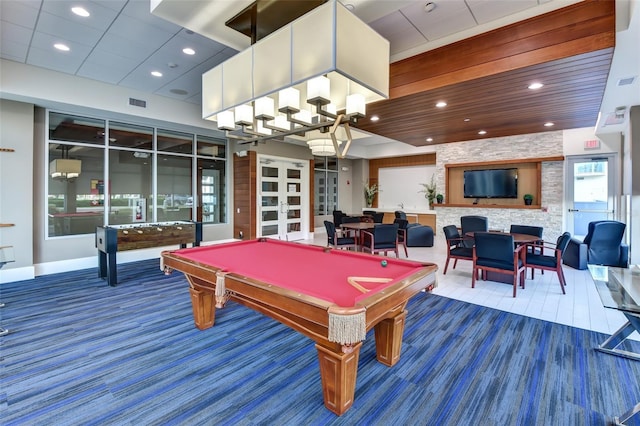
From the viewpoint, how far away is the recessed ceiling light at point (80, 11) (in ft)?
10.8

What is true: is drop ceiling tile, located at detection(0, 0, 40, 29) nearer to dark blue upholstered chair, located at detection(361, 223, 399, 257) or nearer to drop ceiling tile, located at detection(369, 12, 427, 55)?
drop ceiling tile, located at detection(369, 12, 427, 55)

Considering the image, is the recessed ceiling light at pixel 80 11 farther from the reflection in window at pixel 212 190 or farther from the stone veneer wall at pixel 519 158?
the stone veneer wall at pixel 519 158

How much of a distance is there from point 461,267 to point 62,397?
6.06m

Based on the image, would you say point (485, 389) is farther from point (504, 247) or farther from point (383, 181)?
point (383, 181)

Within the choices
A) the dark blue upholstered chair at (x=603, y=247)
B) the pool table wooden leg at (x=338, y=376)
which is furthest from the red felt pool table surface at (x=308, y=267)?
the dark blue upholstered chair at (x=603, y=247)

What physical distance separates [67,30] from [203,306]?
388 centimetres

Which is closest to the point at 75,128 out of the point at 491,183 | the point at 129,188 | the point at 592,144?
the point at 129,188

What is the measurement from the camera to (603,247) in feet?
18.0

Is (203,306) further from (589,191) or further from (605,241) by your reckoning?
(589,191)

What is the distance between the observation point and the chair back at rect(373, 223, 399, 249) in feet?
19.2

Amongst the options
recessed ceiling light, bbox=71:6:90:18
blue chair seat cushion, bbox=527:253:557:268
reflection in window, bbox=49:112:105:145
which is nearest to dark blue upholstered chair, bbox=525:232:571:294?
blue chair seat cushion, bbox=527:253:557:268

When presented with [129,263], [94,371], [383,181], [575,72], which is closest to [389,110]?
[575,72]

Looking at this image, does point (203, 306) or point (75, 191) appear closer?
point (203, 306)

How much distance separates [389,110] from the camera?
5285mm
